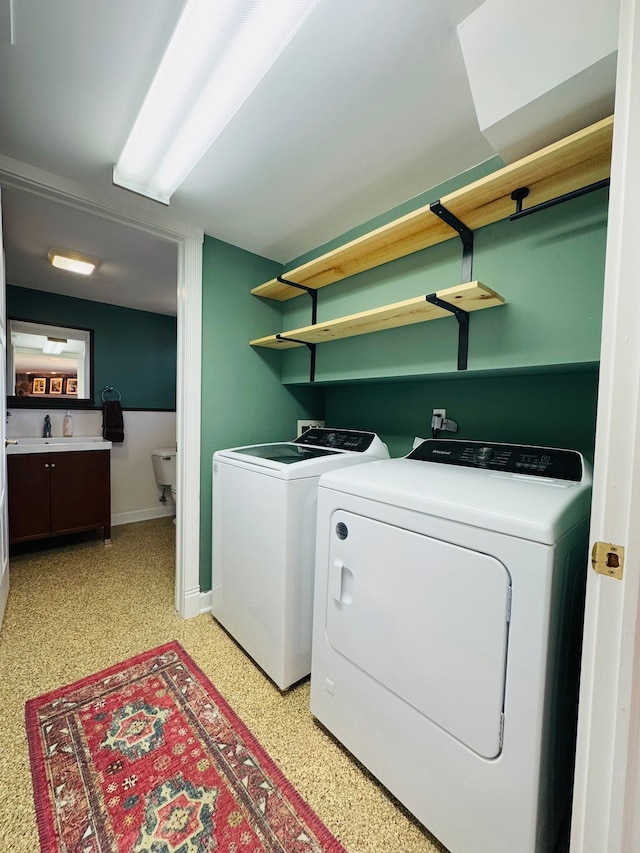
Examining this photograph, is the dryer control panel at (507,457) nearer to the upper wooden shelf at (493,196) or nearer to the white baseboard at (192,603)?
the upper wooden shelf at (493,196)

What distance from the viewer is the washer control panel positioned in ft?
6.20

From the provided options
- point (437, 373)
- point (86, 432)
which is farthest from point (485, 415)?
point (86, 432)

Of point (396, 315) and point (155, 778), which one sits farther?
point (396, 315)

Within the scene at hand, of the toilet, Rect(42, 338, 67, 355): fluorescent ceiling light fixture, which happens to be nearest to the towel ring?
Rect(42, 338, 67, 355): fluorescent ceiling light fixture

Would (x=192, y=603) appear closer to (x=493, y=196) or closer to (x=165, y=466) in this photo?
(x=165, y=466)

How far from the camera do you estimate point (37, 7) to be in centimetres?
92

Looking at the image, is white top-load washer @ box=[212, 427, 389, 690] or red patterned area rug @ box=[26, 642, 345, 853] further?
white top-load washer @ box=[212, 427, 389, 690]

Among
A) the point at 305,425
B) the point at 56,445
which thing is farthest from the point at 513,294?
the point at 56,445

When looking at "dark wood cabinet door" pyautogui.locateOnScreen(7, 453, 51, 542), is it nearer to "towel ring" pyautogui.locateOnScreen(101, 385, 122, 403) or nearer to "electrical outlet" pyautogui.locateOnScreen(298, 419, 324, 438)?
"towel ring" pyautogui.locateOnScreen(101, 385, 122, 403)

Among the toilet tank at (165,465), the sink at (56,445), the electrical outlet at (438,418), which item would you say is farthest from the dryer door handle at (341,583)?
the toilet tank at (165,465)

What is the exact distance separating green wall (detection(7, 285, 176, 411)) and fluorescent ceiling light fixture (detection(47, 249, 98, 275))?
754mm

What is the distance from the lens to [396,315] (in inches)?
59.4

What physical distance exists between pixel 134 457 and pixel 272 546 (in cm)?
275

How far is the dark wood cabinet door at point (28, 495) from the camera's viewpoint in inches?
103
